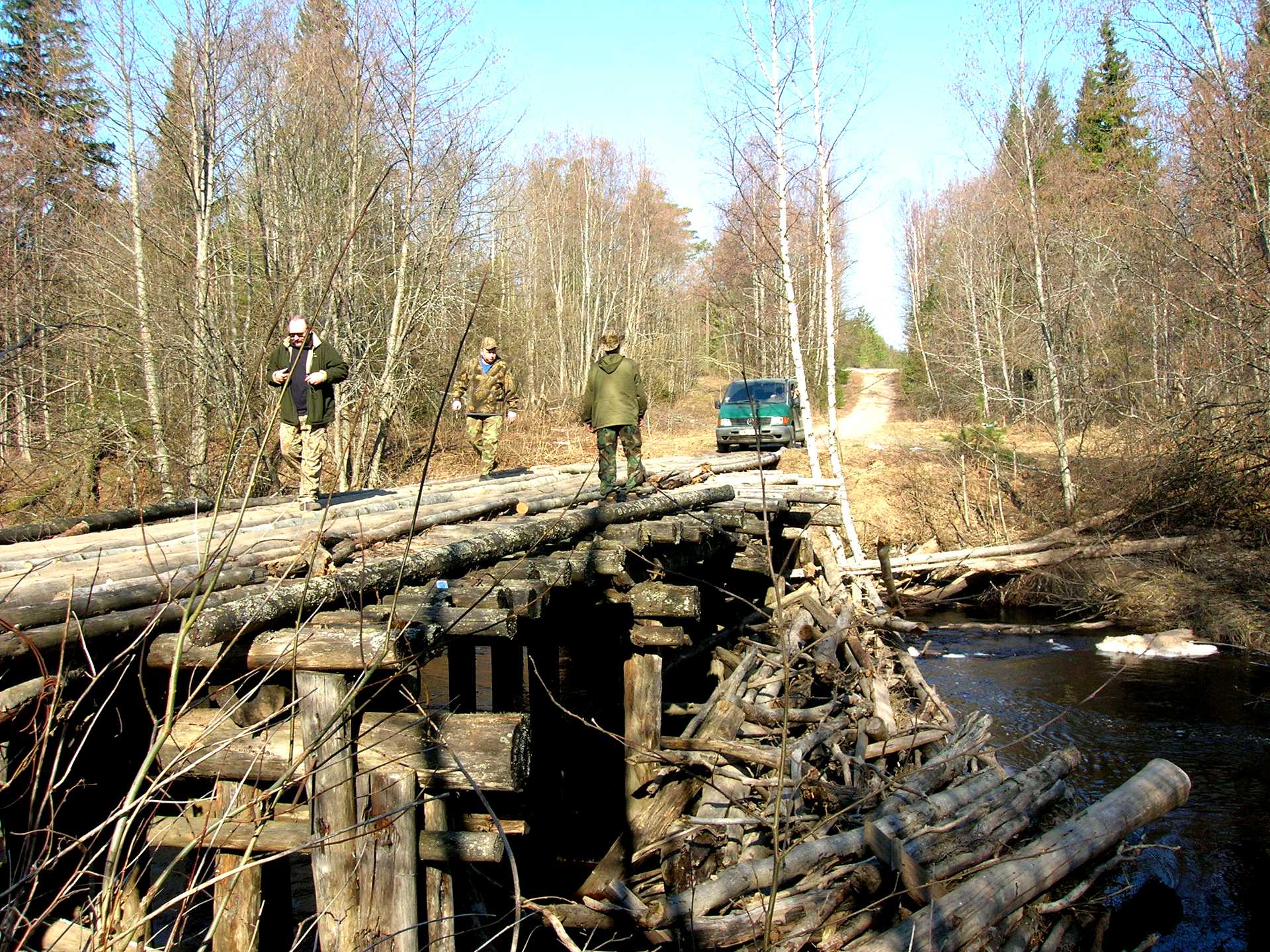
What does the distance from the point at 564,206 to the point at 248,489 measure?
35.6 m

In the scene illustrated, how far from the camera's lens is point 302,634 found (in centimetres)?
377

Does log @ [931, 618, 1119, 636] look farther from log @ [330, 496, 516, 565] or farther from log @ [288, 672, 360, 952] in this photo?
log @ [288, 672, 360, 952]

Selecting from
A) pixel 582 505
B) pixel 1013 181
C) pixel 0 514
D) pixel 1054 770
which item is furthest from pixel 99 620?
pixel 1013 181


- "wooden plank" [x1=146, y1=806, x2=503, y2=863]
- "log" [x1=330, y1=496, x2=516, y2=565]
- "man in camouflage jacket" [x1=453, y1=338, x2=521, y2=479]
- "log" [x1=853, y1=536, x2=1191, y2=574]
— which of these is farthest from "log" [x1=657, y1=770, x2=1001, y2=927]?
"log" [x1=853, y1=536, x2=1191, y2=574]

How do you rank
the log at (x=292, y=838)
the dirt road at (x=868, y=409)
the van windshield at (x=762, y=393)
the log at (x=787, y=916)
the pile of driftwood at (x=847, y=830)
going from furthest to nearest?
the dirt road at (x=868, y=409), the van windshield at (x=762, y=393), the pile of driftwood at (x=847, y=830), the log at (x=787, y=916), the log at (x=292, y=838)

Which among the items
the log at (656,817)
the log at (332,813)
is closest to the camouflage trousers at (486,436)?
the log at (656,817)

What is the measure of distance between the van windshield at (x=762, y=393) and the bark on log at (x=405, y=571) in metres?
16.2

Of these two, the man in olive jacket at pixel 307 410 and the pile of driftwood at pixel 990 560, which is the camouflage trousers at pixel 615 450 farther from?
the pile of driftwood at pixel 990 560

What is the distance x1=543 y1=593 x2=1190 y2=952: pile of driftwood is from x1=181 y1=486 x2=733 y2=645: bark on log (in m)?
1.42

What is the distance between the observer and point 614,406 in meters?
8.74

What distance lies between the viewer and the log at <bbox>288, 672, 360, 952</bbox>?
3814 millimetres

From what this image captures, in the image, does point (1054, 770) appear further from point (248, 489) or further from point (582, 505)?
point (248, 489)

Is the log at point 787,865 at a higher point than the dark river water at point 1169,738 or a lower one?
higher

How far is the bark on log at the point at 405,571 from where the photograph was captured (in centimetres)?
360
